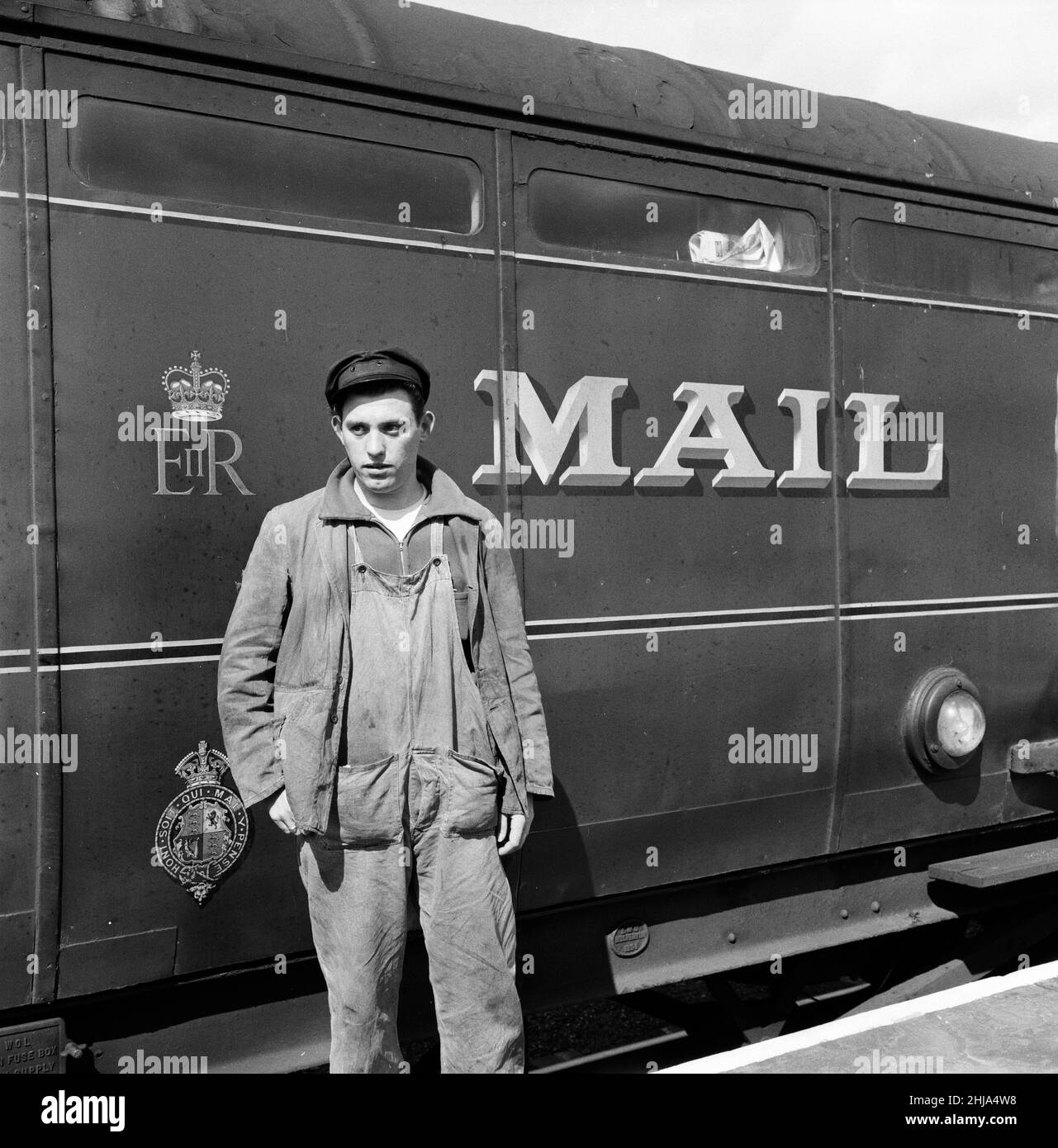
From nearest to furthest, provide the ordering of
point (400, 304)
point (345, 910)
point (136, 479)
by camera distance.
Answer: point (345, 910) → point (136, 479) → point (400, 304)

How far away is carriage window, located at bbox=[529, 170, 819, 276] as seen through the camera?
10.6ft

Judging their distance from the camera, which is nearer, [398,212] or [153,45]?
[153,45]

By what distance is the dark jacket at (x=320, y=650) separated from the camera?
95.5 inches

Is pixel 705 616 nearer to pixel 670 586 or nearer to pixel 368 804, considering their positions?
pixel 670 586

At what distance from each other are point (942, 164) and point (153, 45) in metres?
2.71

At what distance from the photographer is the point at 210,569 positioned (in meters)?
2.76

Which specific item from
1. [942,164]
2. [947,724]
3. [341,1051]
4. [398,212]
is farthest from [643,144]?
[341,1051]

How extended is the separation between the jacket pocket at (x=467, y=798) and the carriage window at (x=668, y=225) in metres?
1.51

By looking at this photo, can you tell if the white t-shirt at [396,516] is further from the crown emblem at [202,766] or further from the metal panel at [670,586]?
the crown emblem at [202,766]

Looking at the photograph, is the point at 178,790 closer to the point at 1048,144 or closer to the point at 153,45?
the point at 153,45

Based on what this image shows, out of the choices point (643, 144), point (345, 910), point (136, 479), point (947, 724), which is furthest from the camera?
point (947, 724)

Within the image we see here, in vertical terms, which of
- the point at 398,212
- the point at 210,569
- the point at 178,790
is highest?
the point at 398,212

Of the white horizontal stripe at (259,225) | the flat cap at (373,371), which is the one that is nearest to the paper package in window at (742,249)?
the white horizontal stripe at (259,225)

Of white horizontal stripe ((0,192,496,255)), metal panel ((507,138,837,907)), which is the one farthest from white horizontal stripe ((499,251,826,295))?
white horizontal stripe ((0,192,496,255))
